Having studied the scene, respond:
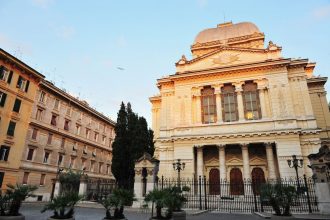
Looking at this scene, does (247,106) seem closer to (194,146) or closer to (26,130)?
(194,146)

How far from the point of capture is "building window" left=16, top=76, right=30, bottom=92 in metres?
27.7

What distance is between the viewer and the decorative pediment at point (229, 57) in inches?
1099

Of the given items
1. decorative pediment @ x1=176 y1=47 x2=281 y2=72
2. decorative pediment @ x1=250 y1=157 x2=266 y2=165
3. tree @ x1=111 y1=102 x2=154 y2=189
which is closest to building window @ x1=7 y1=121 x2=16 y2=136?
tree @ x1=111 y1=102 x2=154 y2=189

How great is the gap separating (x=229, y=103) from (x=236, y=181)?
29.0ft

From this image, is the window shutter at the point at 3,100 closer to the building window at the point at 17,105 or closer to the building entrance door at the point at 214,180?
the building window at the point at 17,105

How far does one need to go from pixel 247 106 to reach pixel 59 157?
25.5m

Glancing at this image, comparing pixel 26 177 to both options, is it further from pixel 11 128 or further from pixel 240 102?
pixel 240 102

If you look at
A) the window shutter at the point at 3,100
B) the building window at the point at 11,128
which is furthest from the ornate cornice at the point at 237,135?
the window shutter at the point at 3,100

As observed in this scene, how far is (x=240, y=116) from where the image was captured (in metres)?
26.4

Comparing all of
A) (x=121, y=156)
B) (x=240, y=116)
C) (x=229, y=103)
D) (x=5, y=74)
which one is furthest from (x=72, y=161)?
(x=240, y=116)

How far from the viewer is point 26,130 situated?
91.4ft

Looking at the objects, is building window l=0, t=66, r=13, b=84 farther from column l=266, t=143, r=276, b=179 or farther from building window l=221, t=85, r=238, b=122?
column l=266, t=143, r=276, b=179

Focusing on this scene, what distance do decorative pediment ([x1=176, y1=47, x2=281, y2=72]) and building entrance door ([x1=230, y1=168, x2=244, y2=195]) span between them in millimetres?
12708

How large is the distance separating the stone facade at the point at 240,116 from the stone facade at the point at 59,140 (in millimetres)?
13306
